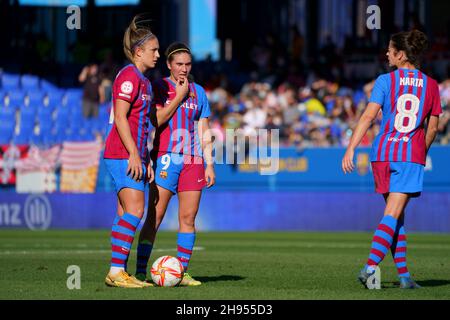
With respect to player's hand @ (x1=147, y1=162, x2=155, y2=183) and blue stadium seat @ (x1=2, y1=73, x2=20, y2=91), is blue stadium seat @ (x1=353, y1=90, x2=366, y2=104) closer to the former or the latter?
blue stadium seat @ (x1=2, y1=73, x2=20, y2=91)

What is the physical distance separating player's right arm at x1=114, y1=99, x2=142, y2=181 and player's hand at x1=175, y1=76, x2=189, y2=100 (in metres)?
0.66

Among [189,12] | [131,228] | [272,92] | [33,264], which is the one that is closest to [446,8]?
[272,92]

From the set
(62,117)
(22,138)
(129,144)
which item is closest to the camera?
(129,144)

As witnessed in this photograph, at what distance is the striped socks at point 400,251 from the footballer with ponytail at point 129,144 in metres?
2.14

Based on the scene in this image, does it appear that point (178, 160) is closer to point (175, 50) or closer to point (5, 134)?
point (175, 50)

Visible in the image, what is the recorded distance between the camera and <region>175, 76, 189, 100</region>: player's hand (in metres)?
8.85

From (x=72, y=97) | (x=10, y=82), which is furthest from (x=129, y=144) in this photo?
(x=10, y=82)

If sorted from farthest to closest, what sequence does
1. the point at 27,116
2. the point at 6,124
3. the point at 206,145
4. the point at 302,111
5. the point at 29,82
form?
the point at 29,82 → the point at 27,116 → the point at 6,124 → the point at 302,111 → the point at 206,145

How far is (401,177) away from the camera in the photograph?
8383 millimetres

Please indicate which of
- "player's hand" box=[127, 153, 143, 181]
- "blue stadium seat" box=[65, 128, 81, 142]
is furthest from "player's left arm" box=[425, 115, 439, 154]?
"blue stadium seat" box=[65, 128, 81, 142]

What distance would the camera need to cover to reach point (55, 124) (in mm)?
25297

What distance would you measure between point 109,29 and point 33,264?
22309mm

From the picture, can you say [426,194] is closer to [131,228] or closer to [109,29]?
[131,228]

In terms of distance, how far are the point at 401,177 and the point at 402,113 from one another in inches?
21.0
